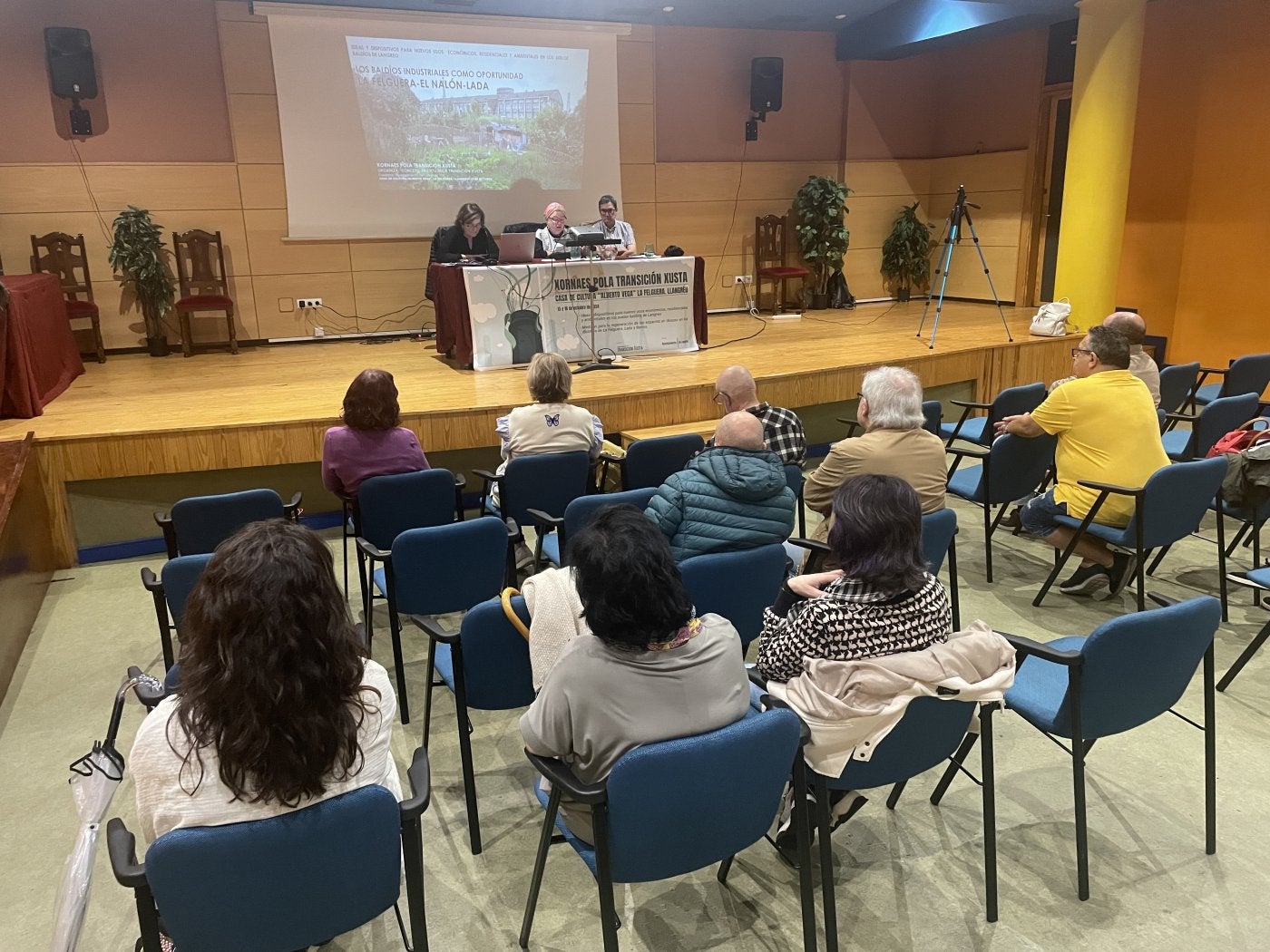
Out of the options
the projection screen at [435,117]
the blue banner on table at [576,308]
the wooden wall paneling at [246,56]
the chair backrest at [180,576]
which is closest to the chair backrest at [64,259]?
the projection screen at [435,117]

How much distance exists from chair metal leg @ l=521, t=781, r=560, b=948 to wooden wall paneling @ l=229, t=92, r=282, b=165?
7.49m

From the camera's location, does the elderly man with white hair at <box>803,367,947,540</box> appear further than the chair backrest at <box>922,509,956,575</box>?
Yes

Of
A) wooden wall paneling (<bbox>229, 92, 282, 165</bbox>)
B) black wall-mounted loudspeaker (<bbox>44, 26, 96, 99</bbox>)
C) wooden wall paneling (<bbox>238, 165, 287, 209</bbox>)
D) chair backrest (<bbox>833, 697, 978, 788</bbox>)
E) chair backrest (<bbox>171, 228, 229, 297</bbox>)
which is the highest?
black wall-mounted loudspeaker (<bbox>44, 26, 96, 99</bbox>)

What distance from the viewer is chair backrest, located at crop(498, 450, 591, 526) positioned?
12.3 feet

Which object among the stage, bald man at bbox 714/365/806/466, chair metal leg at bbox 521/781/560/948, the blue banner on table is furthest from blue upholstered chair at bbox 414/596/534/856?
the blue banner on table

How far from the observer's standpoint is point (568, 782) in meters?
1.67

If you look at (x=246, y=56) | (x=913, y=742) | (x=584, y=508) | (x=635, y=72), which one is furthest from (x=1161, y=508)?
(x=246, y=56)

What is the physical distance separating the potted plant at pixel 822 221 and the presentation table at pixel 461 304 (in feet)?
11.1

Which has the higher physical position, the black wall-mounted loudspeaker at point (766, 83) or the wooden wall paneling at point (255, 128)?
the black wall-mounted loudspeaker at point (766, 83)

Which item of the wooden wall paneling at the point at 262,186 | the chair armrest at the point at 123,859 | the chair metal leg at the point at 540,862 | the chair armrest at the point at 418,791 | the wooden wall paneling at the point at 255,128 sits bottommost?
the chair metal leg at the point at 540,862

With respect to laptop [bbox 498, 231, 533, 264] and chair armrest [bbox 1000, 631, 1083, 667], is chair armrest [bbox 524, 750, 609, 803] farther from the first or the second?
laptop [bbox 498, 231, 533, 264]

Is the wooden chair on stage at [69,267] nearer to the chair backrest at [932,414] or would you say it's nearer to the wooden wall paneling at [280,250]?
the wooden wall paneling at [280,250]

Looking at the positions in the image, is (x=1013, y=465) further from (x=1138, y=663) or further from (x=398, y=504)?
(x=398, y=504)

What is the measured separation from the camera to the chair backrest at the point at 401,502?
11.3 ft
